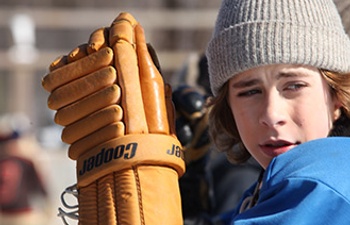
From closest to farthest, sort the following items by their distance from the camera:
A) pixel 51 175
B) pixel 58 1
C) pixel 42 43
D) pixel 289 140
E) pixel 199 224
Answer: pixel 289 140, pixel 199 224, pixel 51 175, pixel 42 43, pixel 58 1

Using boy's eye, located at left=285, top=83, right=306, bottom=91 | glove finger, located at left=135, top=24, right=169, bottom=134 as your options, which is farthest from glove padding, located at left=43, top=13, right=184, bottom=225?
boy's eye, located at left=285, top=83, right=306, bottom=91

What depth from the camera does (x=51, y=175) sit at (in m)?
8.75

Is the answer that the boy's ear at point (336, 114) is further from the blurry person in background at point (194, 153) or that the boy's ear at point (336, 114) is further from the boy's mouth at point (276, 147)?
the blurry person in background at point (194, 153)

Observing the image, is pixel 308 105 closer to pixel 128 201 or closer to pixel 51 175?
pixel 128 201

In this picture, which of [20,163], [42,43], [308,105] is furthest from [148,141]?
[42,43]

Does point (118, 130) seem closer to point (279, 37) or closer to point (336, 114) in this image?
point (279, 37)

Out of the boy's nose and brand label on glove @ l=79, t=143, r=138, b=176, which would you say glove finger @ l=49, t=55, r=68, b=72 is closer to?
brand label on glove @ l=79, t=143, r=138, b=176

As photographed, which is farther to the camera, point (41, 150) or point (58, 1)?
point (58, 1)

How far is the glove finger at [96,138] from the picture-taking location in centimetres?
206

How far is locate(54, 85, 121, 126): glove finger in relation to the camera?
206 cm

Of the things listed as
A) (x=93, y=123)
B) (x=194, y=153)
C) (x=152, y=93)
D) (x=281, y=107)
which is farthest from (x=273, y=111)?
(x=194, y=153)

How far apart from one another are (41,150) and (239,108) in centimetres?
737

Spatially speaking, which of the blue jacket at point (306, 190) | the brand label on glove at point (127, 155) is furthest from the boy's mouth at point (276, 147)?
the brand label on glove at point (127, 155)

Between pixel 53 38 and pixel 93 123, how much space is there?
9.13 m
